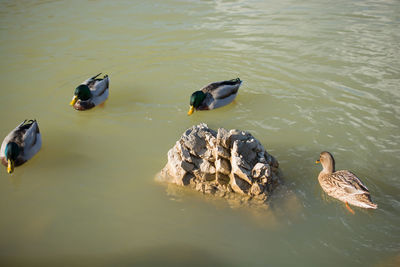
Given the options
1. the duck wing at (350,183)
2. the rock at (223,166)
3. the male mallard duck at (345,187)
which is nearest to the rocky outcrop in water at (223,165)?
the rock at (223,166)

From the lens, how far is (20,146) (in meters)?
5.12

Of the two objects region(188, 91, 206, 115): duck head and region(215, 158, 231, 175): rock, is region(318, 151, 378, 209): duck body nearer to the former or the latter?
region(215, 158, 231, 175): rock

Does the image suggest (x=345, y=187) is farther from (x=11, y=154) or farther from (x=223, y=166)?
(x=11, y=154)

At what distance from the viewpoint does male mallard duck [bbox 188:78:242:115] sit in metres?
6.39

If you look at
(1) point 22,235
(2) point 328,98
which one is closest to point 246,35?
(2) point 328,98

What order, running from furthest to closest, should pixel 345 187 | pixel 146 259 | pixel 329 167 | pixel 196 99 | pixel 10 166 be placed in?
pixel 196 99 < pixel 10 166 < pixel 329 167 < pixel 345 187 < pixel 146 259

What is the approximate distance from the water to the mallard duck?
0.20 m

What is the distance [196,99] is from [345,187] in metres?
3.17

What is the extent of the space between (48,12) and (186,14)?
5026 millimetres

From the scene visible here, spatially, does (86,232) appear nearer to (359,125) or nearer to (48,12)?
(359,125)

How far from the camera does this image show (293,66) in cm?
798

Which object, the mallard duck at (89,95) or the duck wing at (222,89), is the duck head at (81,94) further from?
the duck wing at (222,89)

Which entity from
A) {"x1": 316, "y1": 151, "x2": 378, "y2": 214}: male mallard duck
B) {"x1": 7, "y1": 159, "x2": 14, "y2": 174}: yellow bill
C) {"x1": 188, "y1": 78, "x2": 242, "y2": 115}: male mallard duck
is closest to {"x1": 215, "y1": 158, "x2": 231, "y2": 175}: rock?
{"x1": 316, "y1": 151, "x2": 378, "y2": 214}: male mallard duck

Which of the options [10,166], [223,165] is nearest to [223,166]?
[223,165]
